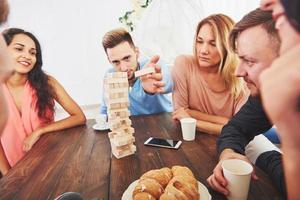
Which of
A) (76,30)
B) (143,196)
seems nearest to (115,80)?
(143,196)

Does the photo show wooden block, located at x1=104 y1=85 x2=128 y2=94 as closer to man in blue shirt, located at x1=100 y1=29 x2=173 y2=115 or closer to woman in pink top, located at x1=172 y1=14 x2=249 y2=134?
woman in pink top, located at x1=172 y1=14 x2=249 y2=134

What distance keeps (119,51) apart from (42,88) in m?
0.62

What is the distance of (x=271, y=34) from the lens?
97cm

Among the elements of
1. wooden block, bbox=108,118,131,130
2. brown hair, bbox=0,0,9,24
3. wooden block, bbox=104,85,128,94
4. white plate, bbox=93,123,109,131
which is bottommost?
white plate, bbox=93,123,109,131

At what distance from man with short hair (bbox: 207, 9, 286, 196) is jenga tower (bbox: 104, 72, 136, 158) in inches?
15.3

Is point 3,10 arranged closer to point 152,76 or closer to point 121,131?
point 121,131

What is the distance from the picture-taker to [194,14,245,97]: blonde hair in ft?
5.35

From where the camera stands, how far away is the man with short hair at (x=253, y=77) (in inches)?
37.1

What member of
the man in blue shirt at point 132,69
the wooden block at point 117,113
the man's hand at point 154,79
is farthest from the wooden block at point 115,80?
the man in blue shirt at point 132,69

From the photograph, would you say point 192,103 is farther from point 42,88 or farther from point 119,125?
point 42,88

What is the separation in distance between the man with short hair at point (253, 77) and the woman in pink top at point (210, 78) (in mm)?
357

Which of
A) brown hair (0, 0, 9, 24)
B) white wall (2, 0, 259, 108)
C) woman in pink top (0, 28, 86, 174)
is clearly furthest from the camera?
white wall (2, 0, 259, 108)

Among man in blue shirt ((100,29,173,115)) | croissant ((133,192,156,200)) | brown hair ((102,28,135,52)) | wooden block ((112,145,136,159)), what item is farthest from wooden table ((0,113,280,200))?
brown hair ((102,28,135,52))

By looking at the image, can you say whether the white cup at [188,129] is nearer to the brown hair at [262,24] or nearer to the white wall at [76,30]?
the brown hair at [262,24]
